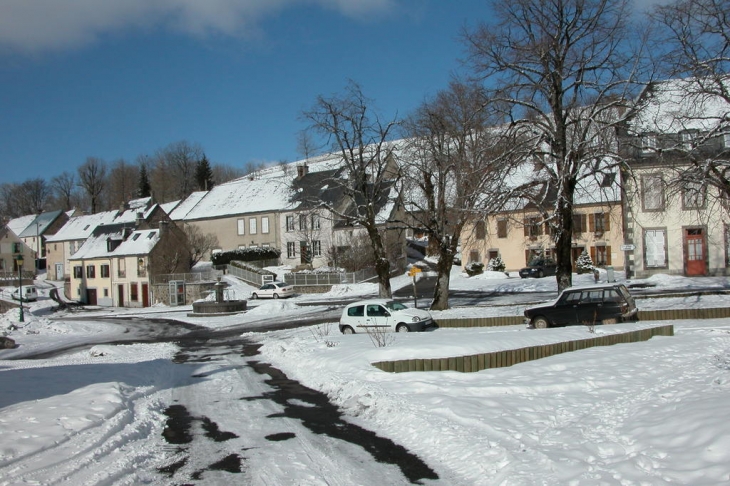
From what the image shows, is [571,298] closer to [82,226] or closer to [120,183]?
[82,226]

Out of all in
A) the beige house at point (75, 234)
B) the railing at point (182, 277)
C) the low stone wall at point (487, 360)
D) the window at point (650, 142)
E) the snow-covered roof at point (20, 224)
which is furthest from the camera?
the snow-covered roof at point (20, 224)

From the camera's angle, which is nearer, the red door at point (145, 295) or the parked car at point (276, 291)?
the parked car at point (276, 291)

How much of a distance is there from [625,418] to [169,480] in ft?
22.2

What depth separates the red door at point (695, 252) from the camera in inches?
1660

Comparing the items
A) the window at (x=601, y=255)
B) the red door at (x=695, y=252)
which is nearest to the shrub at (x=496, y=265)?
the window at (x=601, y=255)

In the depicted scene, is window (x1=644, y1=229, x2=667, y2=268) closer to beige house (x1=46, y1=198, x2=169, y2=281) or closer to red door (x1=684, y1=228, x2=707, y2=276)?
red door (x1=684, y1=228, x2=707, y2=276)

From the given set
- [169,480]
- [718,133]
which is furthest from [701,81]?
[169,480]

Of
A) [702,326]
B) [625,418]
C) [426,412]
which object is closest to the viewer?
[625,418]

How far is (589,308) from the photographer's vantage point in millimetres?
22312

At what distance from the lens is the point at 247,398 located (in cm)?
1363

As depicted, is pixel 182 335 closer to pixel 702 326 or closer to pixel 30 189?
pixel 702 326

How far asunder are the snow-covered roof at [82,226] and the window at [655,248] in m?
67.9

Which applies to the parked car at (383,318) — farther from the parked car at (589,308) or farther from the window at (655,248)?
the window at (655,248)

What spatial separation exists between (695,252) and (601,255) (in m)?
10.5
